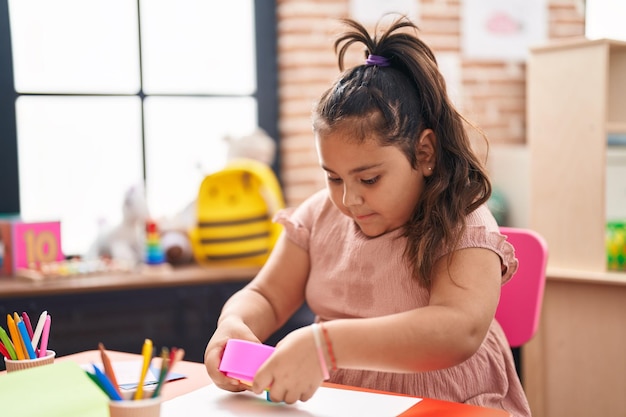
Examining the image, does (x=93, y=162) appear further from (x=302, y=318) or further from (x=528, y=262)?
(x=528, y=262)

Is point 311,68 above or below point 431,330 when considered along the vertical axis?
above

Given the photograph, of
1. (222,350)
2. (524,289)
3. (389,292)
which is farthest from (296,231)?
(524,289)

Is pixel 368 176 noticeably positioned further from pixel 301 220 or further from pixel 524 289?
pixel 524 289

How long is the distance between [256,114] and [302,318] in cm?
86

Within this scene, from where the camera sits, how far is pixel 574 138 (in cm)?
241

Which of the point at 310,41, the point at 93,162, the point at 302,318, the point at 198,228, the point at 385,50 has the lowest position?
the point at 302,318

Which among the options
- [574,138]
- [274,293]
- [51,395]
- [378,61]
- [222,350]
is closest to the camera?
[51,395]

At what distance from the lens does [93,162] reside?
281cm

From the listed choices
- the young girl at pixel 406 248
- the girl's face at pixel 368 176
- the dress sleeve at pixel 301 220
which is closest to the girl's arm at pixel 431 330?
the young girl at pixel 406 248

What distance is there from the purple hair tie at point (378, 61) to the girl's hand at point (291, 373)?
51cm

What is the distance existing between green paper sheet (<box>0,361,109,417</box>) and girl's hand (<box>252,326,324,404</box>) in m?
0.22

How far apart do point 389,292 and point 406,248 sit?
83 millimetres

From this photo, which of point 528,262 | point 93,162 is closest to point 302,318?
point 93,162

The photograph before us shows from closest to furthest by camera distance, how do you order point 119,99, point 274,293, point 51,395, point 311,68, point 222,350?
point 51,395
point 222,350
point 274,293
point 119,99
point 311,68
